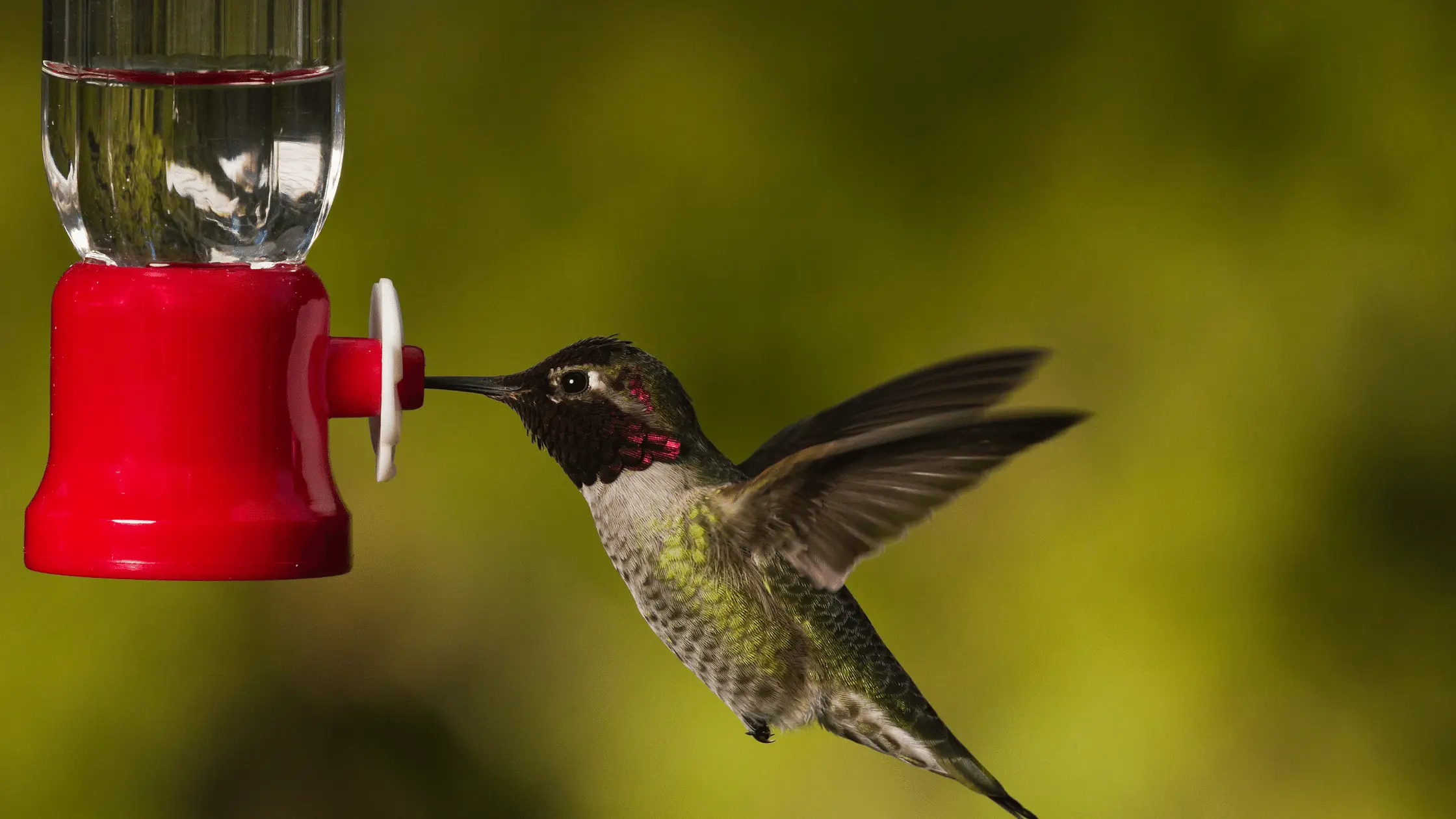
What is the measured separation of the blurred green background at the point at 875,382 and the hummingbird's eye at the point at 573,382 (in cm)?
152

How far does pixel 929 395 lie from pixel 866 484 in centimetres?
18

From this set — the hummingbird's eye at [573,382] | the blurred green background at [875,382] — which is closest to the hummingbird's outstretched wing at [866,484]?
the hummingbird's eye at [573,382]

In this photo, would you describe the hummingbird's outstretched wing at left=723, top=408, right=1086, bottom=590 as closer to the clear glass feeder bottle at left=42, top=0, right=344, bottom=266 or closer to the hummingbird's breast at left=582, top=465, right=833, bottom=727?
the hummingbird's breast at left=582, top=465, right=833, bottom=727

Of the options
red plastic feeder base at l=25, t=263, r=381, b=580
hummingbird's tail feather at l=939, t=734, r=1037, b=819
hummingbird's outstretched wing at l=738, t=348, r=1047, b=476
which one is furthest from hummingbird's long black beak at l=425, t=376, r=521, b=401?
hummingbird's tail feather at l=939, t=734, r=1037, b=819

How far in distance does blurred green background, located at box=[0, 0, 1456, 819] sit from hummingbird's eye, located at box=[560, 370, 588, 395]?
1.52 meters

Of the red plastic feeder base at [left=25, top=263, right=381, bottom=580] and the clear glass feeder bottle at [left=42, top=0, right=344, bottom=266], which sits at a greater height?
the clear glass feeder bottle at [left=42, top=0, right=344, bottom=266]

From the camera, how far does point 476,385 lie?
5.28ft

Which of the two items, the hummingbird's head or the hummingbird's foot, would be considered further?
the hummingbird's foot

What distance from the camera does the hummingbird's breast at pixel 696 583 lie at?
1.87 meters

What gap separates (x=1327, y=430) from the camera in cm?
343

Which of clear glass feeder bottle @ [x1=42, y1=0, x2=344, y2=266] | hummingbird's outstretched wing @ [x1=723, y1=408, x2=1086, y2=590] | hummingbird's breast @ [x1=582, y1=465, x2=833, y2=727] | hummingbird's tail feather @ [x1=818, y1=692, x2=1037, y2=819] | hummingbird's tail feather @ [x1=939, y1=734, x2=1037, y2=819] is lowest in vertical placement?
hummingbird's tail feather @ [x1=939, y1=734, x2=1037, y2=819]

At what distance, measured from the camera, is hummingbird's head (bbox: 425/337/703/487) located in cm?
175

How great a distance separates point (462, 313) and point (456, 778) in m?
0.93

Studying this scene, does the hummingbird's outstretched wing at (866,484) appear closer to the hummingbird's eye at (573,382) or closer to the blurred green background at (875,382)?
the hummingbird's eye at (573,382)
